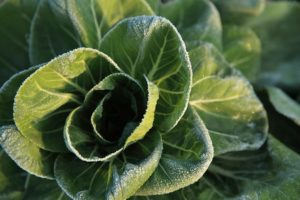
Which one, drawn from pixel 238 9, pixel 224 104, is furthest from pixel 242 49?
pixel 224 104

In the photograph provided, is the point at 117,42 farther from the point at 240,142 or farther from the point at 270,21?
the point at 270,21

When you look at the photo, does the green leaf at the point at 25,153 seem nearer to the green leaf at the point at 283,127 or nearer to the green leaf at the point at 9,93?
the green leaf at the point at 9,93

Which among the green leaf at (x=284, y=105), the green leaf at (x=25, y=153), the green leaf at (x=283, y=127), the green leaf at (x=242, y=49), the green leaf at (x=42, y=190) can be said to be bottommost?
the green leaf at (x=283, y=127)

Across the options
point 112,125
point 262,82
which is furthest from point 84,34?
point 262,82

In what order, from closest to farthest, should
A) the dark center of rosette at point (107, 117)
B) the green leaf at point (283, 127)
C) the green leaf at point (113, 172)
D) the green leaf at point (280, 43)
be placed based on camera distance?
the green leaf at point (113, 172)
the dark center of rosette at point (107, 117)
the green leaf at point (283, 127)
the green leaf at point (280, 43)

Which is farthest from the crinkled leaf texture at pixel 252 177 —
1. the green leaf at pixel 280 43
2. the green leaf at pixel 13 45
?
the green leaf at pixel 13 45

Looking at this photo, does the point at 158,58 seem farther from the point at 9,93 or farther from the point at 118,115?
the point at 9,93

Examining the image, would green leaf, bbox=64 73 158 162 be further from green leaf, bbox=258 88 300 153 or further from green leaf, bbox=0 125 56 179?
green leaf, bbox=258 88 300 153
